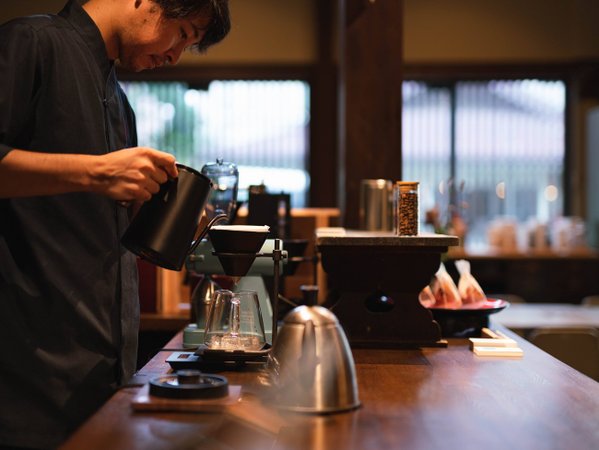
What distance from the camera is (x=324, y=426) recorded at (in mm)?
1423

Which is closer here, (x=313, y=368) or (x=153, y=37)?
(x=313, y=368)

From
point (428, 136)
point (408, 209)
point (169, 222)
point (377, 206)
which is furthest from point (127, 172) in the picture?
point (428, 136)

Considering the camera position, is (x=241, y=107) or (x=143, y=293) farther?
(x=241, y=107)

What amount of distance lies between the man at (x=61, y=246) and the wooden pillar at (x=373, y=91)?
179 cm

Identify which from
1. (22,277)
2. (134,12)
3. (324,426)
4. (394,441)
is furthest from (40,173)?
(394,441)

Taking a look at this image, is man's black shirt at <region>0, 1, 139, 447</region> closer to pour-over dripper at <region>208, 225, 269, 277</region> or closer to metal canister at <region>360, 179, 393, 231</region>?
A: pour-over dripper at <region>208, 225, 269, 277</region>

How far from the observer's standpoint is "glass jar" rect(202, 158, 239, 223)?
286cm

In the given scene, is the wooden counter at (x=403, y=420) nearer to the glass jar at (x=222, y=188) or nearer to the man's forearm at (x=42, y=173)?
the man's forearm at (x=42, y=173)

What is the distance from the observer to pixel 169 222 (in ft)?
5.65

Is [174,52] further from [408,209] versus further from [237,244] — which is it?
[408,209]

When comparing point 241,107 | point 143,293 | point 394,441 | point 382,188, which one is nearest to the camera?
point 394,441

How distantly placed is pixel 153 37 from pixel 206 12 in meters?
0.13

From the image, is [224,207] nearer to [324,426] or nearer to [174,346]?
[174,346]

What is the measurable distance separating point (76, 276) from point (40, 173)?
11.2 inches
